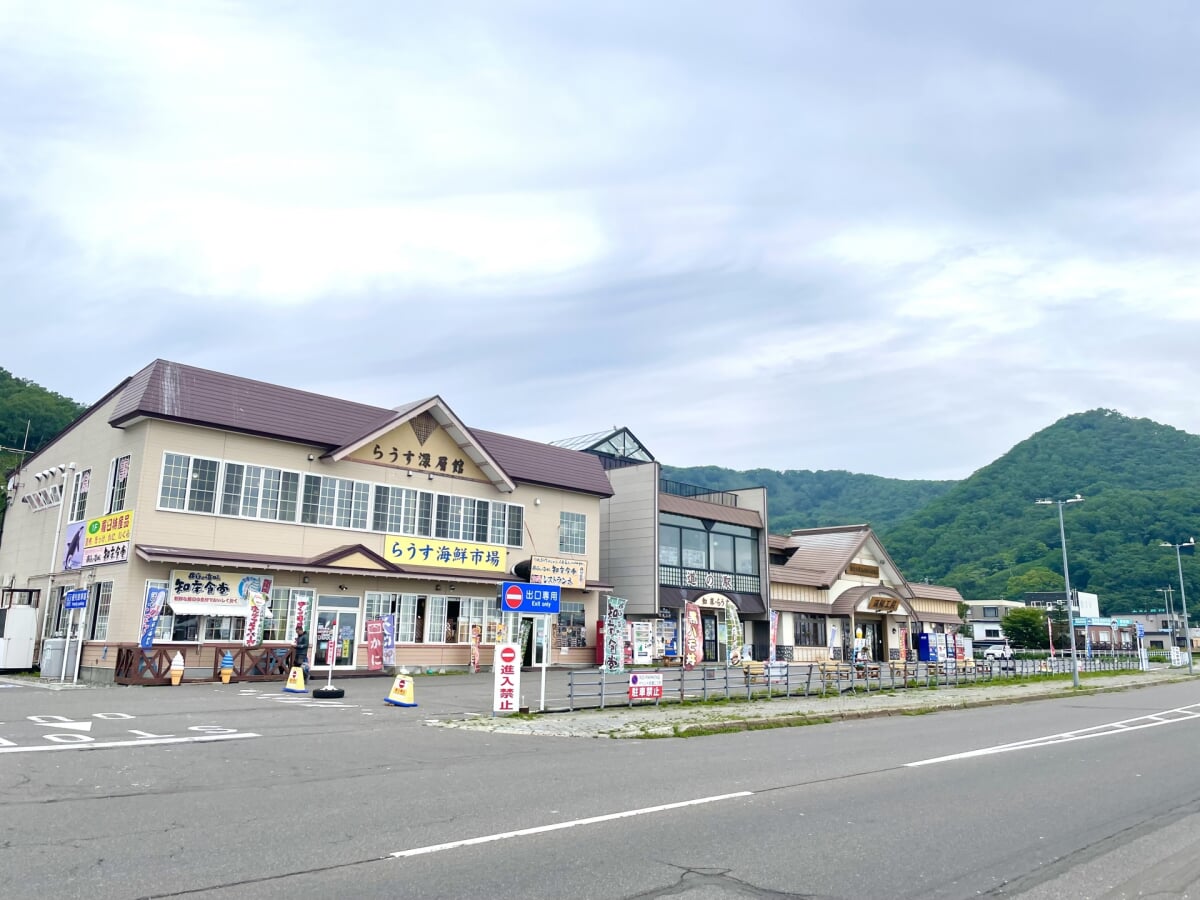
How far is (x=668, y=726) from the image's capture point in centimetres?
1602

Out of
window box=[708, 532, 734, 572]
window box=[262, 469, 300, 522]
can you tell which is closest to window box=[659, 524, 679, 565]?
window box=[708, 532, 734, 572]

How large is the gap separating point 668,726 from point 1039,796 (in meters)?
7.42

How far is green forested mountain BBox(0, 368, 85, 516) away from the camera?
203ft

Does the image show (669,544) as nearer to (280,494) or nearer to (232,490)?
(280,494)

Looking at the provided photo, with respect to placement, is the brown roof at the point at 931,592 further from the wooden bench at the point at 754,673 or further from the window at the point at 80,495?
the window at the point at 80,495

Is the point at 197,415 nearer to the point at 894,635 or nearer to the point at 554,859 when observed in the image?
the point at 554,859

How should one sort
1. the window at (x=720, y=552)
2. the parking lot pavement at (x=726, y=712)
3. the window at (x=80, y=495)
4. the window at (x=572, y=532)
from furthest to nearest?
the window at (x=720, y=552), the window at (x=572, y=532), the window at (x=80, y=495), the parking lot pavement at (x=726, y=712)

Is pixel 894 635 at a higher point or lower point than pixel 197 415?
lower

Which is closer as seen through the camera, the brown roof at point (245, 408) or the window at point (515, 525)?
the brown roof at point (245, 408)

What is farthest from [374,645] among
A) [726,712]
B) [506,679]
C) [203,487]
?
[726,712]

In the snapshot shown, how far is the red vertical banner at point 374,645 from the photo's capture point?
28.8 m

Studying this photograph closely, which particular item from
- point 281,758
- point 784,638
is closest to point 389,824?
point 281,758

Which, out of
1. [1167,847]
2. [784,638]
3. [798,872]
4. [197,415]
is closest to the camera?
[798,872]

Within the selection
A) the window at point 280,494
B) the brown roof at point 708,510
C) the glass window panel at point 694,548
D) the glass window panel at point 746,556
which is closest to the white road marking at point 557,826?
the window at point 280,494
